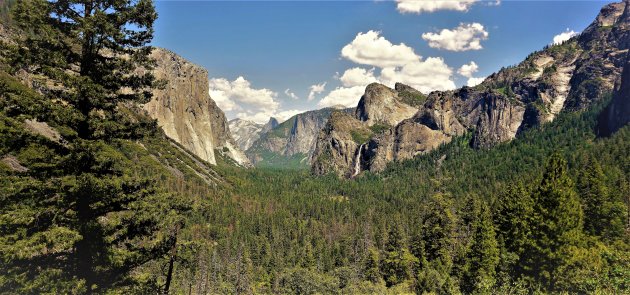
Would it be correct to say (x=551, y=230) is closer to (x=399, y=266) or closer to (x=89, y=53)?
(x=399, y=266)

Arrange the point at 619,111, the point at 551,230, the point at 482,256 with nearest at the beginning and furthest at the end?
the point at 551,230 < the point at 482,256 < the point at 619,111

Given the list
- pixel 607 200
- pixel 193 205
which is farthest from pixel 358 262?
pixel 193 205

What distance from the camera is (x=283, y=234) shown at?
12250cm

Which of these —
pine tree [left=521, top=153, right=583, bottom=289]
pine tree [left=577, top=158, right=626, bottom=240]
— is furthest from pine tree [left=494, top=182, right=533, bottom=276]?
pine tree [left=577, top=158, right=626, bottom=240]

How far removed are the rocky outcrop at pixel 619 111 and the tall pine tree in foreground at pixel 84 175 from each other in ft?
596

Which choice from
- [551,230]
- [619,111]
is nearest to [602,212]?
[551,230]

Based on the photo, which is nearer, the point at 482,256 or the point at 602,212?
the point at 482,256

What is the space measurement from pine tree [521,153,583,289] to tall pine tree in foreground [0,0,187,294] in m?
31.2

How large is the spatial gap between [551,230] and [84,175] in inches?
1363

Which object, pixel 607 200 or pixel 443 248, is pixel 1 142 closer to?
pixel 443 248

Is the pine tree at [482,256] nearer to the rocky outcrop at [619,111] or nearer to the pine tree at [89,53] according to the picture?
the pine tree at [89,53]

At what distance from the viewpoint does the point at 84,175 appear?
11.4 meters

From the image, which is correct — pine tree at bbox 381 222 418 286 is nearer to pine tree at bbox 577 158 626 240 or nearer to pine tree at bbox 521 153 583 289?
pine tree at bbox 521 153 583 289

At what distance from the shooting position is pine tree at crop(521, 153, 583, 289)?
1209 inches
